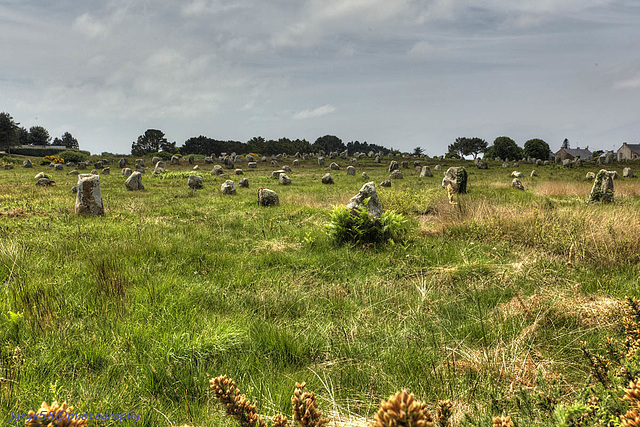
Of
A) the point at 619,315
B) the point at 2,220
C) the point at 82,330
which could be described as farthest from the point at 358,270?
the point at 2,220

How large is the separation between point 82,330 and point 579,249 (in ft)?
25.3

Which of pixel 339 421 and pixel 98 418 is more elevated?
pixel 339 421

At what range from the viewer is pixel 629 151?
249 feet

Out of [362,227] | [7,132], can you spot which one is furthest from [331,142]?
[362,227]

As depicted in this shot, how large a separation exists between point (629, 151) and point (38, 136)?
141m

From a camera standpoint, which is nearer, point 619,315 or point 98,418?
point 98,418

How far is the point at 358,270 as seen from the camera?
18.7 feet

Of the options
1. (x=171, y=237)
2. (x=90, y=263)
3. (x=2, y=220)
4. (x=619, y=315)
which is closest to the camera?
(x=619, y=315)

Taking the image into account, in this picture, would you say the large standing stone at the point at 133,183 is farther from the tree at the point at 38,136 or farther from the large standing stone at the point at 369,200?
the tree at the point at 38,136

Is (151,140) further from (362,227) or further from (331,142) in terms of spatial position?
(362,227)

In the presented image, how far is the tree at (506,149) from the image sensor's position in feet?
203

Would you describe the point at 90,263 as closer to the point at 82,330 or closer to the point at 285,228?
the point at 82,330

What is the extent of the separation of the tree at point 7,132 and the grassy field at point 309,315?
5696 centimetres

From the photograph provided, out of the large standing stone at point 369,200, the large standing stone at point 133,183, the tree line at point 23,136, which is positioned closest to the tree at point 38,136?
the tree line at point 23,136
